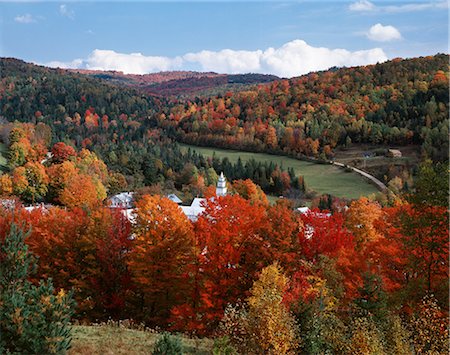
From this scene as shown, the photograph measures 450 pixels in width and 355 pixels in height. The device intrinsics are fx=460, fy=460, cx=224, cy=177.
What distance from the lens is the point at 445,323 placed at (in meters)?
19.9

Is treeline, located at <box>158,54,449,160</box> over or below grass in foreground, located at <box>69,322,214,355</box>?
over

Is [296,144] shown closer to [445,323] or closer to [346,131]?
[346,131]

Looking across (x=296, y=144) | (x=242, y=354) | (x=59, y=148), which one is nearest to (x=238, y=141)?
(x=296, y=144)

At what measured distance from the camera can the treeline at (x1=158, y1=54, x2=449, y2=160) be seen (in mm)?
131250

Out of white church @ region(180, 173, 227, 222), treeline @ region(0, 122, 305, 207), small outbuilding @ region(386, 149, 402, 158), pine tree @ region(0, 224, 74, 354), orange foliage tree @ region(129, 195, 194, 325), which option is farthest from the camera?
small outbuilding @ region(386, 149, 402, 158)

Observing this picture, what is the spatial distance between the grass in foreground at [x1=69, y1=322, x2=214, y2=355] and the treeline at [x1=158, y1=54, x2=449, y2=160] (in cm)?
10140

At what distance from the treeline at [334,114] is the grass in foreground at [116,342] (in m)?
101

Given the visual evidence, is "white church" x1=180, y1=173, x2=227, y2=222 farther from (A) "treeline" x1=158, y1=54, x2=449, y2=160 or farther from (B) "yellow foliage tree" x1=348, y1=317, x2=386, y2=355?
(A) "treeline" x1=158, y1=54, x2=449, y2=160

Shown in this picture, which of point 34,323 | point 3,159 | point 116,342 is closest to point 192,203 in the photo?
point 3,159

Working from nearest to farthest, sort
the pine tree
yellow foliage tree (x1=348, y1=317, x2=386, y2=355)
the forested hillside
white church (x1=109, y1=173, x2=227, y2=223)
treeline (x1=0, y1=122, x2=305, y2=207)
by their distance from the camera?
the pine tree < yellow foliage tree (x1=348, y1=317, x2=386, y2=355) < the forested hillside < white church (x1=109, y1=173, x2=227, y2=223) < treeline (x1=0, y1=122, x2=305, y2=207)

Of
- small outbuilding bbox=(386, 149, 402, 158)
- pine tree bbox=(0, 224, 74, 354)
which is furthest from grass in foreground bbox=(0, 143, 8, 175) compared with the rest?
small outbuilding bbox=(386, 149, 402, 158)

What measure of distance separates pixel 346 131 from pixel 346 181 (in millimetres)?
39698

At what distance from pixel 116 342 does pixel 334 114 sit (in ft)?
479

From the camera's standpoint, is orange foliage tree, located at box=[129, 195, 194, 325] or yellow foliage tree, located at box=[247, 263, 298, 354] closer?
yellow foliage tree, located at box=[247, 263, 298, 354]
